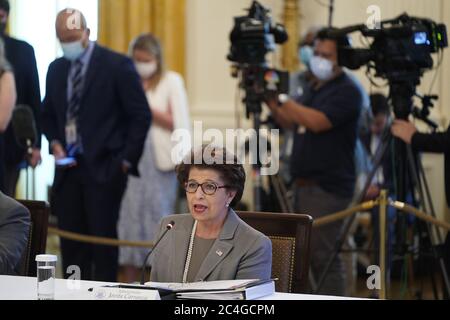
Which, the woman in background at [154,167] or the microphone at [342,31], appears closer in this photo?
the microphone at [342,31]

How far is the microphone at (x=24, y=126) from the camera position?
5.07 metres

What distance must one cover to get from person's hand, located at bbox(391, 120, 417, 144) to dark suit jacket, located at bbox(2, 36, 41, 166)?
6.31ft

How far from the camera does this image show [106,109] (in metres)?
5.01

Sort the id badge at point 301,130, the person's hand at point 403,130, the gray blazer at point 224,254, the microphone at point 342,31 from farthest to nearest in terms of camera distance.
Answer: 1. the id badge at point 301,130
2. the microphone at point 342,31
3. the person's hand at point 403,130
4. the gray blazer at point 224,254

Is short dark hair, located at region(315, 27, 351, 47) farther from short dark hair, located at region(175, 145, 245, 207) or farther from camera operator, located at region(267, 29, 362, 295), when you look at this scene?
short dark hair, located at region(175, 145, 245, 207)

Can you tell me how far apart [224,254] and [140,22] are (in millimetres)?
4905

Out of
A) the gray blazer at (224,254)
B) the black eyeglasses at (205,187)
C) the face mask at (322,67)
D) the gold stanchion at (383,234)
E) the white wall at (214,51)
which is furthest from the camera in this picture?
the white wall at (214,51)

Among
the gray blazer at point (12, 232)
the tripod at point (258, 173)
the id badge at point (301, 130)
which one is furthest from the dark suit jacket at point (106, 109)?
the gray blazer at point (12, 232)

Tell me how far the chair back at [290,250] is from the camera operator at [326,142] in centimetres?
189

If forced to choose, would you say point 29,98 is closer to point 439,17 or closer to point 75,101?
point 75,101

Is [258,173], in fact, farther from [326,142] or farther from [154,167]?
[154,167]

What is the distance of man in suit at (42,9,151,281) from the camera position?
497cm

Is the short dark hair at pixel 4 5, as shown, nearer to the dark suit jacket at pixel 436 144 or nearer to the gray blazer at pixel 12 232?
the gray blazer at pixel 12 232

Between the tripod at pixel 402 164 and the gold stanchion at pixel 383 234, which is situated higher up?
the tripod at pixel 402 164
